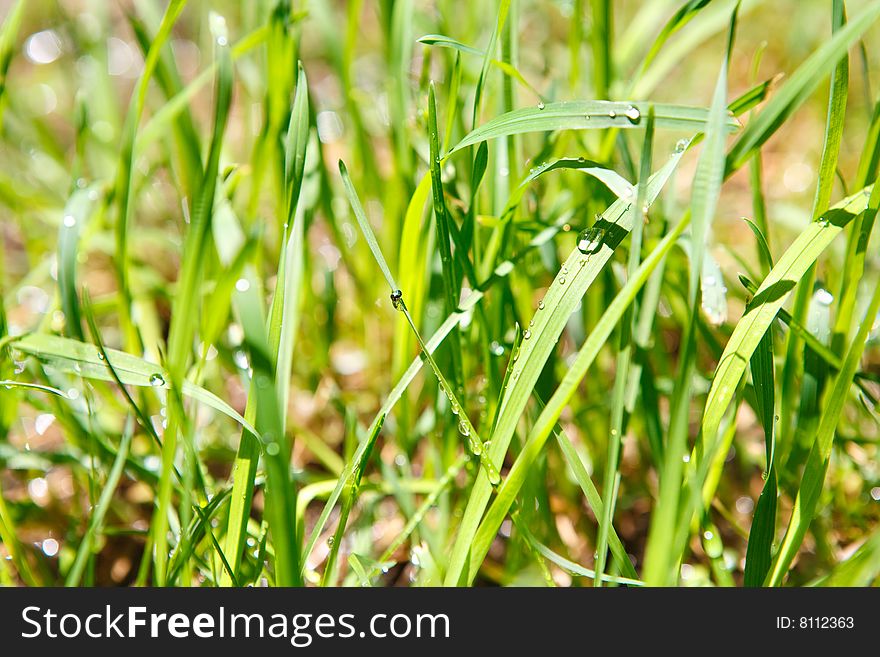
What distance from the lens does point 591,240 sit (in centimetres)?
73

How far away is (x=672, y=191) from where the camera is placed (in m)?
0.89

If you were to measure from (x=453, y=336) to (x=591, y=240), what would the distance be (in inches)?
7.4

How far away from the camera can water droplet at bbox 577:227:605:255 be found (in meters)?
0.72

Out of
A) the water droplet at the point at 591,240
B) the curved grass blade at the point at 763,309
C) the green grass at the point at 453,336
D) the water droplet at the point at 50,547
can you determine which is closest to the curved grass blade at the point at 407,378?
the green grass at the point at 453,336

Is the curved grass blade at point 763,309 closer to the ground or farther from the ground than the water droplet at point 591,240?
closer to the ground

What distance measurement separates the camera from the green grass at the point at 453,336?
0.69 metres

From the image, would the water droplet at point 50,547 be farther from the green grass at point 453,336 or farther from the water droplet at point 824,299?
the water droplet at point 824,299

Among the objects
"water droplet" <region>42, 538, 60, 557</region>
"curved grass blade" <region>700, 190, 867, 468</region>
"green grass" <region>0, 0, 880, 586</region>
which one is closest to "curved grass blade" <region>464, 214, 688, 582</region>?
"green grass" <region>0, 0, 880, 586</region>

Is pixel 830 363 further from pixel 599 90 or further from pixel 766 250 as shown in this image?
pixel 599 90

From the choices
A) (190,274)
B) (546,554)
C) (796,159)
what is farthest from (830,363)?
(796,159)

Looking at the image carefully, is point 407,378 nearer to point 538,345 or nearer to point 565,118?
point 538,345

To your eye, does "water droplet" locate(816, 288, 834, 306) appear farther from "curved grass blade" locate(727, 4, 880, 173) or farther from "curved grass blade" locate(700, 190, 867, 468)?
"curved grass blade" locate(727, 4, 880, 173)

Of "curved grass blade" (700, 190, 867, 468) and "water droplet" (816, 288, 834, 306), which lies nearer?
"curved grass blade" (700, 190, 867, 468)
